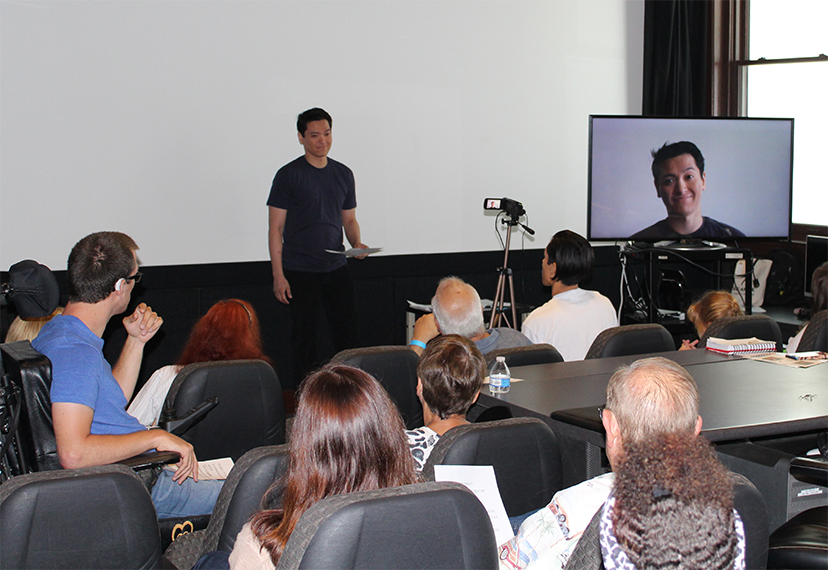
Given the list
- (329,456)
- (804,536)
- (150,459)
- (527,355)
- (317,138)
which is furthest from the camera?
(317,138)

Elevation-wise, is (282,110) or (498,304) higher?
(282,110)

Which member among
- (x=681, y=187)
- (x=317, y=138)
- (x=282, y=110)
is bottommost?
(x=681, y=187)

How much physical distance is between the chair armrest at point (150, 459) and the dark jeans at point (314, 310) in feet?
8.08

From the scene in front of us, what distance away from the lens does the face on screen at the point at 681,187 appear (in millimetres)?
5777

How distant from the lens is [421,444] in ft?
A: 6.65

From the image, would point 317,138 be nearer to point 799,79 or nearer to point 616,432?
point 616,432

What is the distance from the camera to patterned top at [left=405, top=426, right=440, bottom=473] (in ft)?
6.56

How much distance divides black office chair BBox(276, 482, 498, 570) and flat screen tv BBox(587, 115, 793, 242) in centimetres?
460

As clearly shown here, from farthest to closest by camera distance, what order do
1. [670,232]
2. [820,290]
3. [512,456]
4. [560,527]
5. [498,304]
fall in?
1. [670,232]
2. [498,304]
3. [820,290]
4. [512,456]
5. [560,527]

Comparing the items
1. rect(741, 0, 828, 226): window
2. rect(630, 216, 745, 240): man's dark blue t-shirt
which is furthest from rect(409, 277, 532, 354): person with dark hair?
rect(741, 0, 828, 226): window

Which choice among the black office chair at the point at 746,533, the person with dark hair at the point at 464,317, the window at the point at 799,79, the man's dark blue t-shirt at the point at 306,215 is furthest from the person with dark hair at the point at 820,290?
the window at the point at 799,79

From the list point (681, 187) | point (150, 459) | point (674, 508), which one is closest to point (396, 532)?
point (674, 508)

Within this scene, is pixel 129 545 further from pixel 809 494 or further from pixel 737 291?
pixel 737 291

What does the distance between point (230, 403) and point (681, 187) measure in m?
4.24
